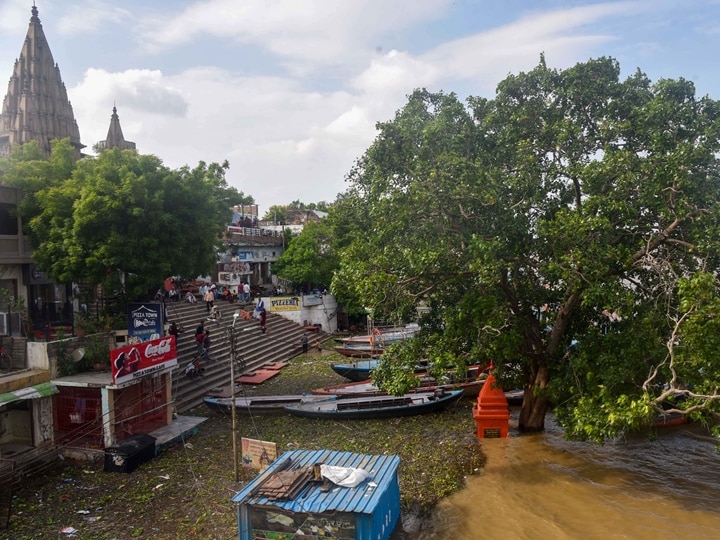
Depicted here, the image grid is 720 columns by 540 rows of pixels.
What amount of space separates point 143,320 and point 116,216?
11.0 feet

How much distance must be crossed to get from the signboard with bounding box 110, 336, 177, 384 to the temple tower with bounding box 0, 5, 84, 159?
3609 cm

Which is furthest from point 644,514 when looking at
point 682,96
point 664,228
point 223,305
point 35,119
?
point 35,119

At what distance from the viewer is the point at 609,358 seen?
1197cm

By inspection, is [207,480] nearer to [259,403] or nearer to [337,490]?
[337,490]

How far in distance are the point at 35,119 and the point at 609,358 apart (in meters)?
49.4

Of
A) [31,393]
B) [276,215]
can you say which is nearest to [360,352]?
[31,393]

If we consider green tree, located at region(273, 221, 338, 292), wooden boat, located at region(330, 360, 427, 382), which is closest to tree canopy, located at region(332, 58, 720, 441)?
wooden boat, located at region(330, 360, 427, 382)

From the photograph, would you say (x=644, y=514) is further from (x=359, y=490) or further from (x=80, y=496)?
(x=80, y=496)

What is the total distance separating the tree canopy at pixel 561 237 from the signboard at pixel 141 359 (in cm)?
562

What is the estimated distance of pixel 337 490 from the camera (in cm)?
893

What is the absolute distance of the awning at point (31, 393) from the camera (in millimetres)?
12508

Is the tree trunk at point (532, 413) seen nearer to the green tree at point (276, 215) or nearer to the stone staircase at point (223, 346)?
the stone staircase at point (223, 346)

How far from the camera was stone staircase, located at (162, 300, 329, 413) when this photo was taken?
19.6 meters

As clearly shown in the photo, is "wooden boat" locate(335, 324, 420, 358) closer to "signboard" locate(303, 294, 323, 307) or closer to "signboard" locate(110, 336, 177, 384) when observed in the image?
"signboard" locate(303, 294, 323, 307)
